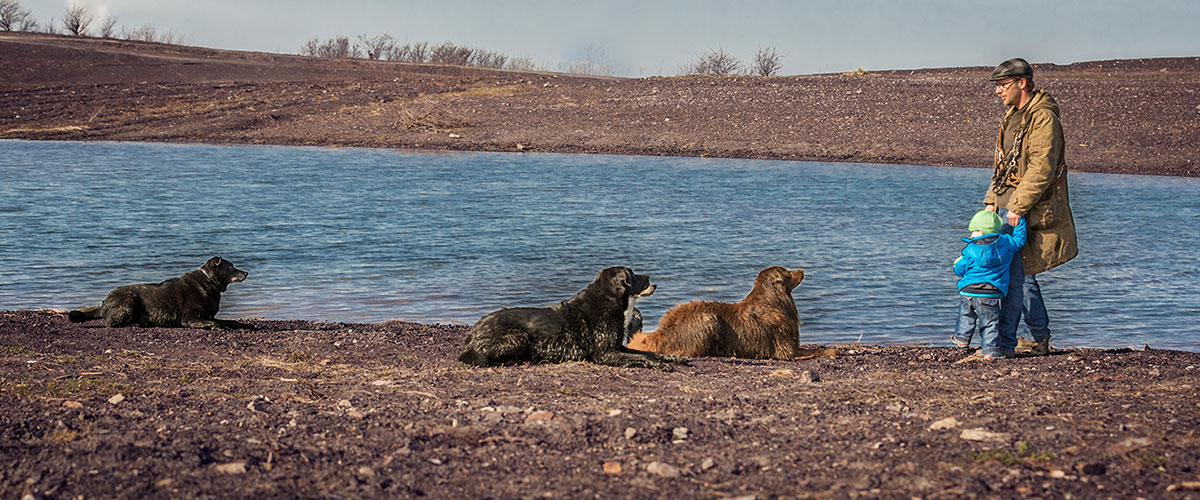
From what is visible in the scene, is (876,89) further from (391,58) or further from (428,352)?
(428,352)

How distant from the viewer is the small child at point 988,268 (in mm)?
6867

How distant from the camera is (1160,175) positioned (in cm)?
2533

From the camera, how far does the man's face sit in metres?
7.11

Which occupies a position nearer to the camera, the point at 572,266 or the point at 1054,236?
the point at 1054,236

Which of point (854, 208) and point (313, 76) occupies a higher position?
point (313, 76)

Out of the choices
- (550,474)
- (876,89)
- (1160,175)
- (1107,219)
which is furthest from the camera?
(876,89)

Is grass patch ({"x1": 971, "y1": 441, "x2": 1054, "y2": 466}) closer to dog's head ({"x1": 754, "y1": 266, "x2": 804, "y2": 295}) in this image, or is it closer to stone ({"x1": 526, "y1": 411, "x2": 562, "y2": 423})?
stone ({"x1": 526, "y1": 411, "x2": 562, "y2": 423})

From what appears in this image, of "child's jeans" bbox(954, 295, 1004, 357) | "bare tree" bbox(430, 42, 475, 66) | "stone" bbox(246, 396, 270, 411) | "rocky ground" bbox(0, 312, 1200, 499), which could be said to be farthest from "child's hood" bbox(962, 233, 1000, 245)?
"bare tree" bbox(430, 42, 475, 66)

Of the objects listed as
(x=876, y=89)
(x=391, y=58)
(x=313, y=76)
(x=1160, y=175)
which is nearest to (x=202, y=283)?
(x=1160, y=175)

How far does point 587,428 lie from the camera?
482 centimetres

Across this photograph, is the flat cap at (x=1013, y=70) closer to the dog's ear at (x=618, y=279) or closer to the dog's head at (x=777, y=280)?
the dog's head at (x=777, y=280)

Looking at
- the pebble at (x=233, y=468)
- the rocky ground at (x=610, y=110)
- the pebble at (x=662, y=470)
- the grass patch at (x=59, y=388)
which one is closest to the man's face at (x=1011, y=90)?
the pebble at (x=662, y=470)

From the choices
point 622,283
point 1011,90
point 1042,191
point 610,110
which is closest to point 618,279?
point 622,283

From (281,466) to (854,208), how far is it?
15.2m
